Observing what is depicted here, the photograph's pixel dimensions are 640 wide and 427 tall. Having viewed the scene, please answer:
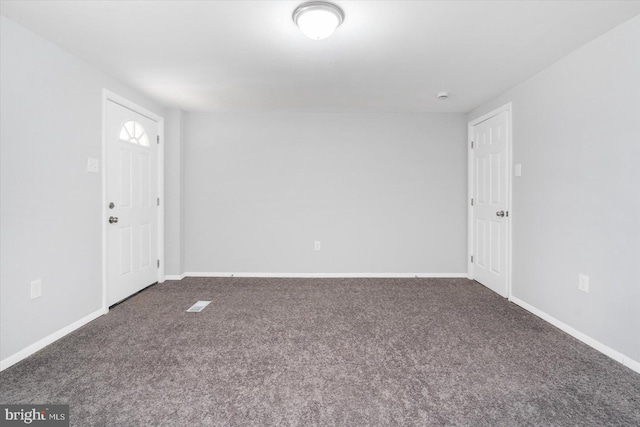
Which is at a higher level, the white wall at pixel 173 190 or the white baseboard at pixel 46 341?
the white wall at pixel 173 190

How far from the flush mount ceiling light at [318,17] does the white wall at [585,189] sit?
1.97 m

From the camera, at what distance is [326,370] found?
76.6 inches

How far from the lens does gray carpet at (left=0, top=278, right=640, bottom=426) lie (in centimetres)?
156

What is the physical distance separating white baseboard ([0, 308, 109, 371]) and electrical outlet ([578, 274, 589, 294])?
13.6 ft

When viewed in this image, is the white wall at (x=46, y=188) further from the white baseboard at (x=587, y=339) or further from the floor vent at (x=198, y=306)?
the white baseboard at (x=587, y=339)

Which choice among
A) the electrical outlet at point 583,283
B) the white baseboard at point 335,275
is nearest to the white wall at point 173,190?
the white baseboard at point 335,275

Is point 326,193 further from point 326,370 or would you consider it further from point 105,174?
point 326,370

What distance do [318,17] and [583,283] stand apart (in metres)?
2.79

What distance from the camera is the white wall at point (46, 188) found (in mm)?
2008

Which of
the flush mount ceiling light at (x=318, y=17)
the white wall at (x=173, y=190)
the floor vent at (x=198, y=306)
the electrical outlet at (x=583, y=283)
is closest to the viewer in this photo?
the flush mount ceiling light at (x=318, y=17)

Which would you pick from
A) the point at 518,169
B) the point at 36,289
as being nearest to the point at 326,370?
the point at 36,289

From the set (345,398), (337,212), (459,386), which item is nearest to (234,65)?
(337,212)

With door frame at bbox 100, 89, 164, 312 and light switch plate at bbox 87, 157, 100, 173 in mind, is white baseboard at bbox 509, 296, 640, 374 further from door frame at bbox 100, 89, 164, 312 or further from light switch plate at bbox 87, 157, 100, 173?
light switch plate at bbox 87, 157, 100, 173

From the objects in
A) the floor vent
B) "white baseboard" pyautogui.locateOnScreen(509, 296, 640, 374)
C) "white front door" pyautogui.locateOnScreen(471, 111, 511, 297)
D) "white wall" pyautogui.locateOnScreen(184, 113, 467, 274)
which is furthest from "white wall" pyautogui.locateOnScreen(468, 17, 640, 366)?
the floor vent
